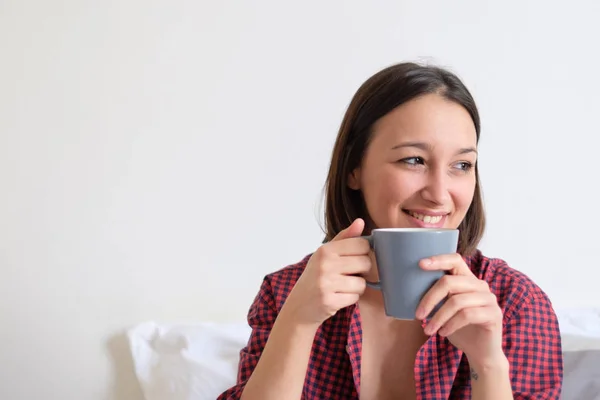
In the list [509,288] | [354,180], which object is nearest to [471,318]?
[509,288]

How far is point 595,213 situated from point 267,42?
3.34 feet

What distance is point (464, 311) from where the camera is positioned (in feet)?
2.69

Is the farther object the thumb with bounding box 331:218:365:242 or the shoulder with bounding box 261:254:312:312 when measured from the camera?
the shoulder with bounding box 261:254:312:312

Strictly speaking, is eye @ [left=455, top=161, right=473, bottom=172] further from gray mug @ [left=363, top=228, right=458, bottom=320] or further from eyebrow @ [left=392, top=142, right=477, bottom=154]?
gray mug @ [left=363, top=228, right=458, bottom=320]

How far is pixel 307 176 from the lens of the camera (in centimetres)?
167

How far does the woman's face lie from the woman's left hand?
21 centimetres

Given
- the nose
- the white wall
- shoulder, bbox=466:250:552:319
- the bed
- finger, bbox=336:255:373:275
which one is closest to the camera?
finger, bbox=336:255:373:275

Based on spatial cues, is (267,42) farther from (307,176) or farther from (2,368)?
(2,368)

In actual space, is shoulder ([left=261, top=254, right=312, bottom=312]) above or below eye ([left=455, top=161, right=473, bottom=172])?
below

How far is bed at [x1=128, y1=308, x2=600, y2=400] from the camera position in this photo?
4.06ft

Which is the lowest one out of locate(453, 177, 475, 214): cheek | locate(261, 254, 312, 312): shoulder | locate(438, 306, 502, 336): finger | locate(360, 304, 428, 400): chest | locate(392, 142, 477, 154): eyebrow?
locate(360, 304, 428, 400): chest

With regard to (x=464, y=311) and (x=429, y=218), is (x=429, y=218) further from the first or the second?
(x=464, y=311)

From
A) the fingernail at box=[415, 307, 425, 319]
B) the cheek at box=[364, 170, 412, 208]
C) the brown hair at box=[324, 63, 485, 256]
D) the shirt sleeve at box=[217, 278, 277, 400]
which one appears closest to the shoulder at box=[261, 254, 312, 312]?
the shirt sleeve at box=[217, 278, 277, 400]

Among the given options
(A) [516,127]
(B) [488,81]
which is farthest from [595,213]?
(B) [488,81]
